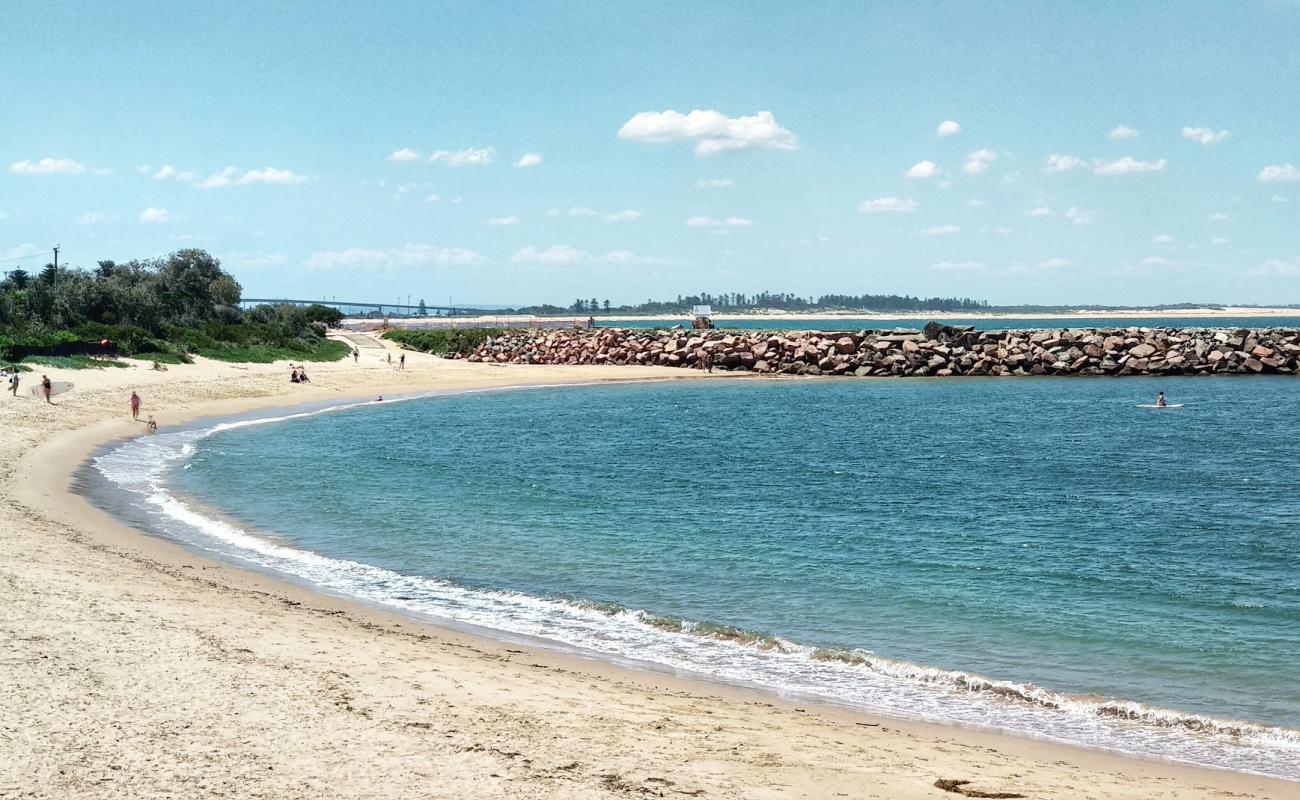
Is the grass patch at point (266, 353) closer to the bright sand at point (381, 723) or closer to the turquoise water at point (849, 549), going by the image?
the turquoise water at point (849, 549)

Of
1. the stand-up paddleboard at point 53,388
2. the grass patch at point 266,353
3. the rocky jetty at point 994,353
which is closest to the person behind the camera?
the stand-up paddleboard at point 53,388

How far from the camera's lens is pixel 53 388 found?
41688mm

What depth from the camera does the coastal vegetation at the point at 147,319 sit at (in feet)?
173

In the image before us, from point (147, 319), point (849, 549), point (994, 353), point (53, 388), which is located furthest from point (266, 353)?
point (849, 549)

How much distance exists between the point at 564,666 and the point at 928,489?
56.3 feet

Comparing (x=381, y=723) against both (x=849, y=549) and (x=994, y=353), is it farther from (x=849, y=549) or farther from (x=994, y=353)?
(x=994, y=353)

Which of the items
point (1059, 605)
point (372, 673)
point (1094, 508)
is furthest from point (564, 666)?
point (1094, 508)

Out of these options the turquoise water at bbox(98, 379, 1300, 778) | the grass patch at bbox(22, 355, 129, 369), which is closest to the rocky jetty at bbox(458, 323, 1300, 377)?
the turquoise water at bbox(98, 379, 1300, 778)

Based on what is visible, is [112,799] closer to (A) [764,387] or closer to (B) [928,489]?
(B) [928,489]

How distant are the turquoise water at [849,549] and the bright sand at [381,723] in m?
1.09

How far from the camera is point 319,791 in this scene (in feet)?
24.5

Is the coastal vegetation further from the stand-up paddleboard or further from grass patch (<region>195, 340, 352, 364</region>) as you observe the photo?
the stand-up paddleboard

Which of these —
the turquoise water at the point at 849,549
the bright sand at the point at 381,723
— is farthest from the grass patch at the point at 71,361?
the bright sand at the point at 381,723

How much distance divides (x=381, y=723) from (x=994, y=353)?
231ft
